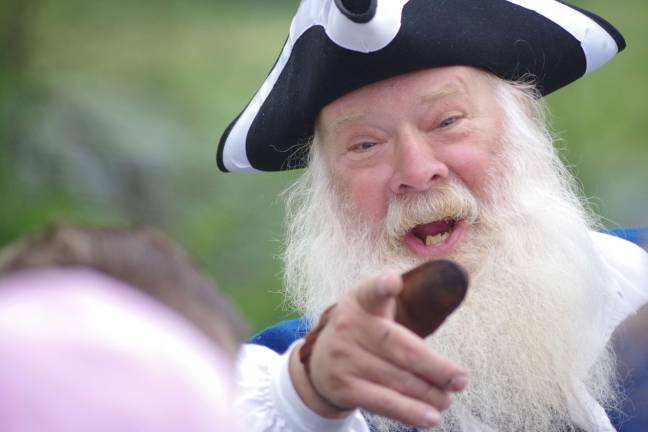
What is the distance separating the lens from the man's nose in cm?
218

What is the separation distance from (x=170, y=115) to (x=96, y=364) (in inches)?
171

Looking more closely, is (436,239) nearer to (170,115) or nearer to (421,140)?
(421,140)

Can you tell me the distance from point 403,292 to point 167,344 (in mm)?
562

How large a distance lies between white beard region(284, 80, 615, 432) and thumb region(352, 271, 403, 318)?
0.95m

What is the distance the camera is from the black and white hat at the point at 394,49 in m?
2.17

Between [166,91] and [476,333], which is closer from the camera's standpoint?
[476,333]

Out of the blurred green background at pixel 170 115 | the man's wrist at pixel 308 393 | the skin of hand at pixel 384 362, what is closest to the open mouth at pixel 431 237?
the man's wrist at pixel 308 393

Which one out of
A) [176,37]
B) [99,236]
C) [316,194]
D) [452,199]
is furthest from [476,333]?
[176,37]

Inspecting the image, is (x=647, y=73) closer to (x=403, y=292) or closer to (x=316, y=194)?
(x=316, y=194)

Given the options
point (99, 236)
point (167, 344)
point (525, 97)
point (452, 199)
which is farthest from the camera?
point (525, 97)

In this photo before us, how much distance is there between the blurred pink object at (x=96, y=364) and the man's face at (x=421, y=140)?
1.46m

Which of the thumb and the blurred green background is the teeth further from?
the blurred green background

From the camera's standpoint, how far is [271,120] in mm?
2424

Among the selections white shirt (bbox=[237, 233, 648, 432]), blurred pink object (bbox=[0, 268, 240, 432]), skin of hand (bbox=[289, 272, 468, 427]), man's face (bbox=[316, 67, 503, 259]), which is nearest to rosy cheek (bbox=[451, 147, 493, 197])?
man's face (bbox=[316, 67, 503, 259])
